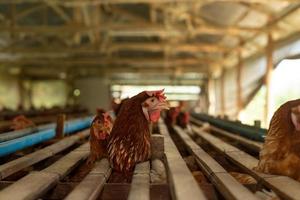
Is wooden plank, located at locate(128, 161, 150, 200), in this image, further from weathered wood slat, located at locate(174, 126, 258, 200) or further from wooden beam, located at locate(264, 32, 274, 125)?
wooden beam, located at locate(264, 32, 274, 125)

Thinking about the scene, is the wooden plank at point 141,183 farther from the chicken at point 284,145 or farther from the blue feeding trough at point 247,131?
the blue feeding trough at point 247,131

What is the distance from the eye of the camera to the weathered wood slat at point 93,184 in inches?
62.7

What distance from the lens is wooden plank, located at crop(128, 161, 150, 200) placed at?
5.32 ft

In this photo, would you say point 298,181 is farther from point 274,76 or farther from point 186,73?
point 186,73

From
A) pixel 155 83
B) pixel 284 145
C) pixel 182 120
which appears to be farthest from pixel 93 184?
pixel 155 83

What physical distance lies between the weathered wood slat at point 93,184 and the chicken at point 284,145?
87 centimetres

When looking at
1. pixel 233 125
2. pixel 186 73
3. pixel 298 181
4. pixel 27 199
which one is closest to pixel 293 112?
pixel 298 181

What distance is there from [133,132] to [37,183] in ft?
2.25

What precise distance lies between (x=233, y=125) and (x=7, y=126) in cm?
280

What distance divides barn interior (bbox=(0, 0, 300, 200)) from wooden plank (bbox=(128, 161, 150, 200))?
1 cm

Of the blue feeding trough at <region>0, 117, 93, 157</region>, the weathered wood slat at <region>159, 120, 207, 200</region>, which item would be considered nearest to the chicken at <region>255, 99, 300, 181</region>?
the weathered wood slat at <region>159, 120, 207, 200</region>

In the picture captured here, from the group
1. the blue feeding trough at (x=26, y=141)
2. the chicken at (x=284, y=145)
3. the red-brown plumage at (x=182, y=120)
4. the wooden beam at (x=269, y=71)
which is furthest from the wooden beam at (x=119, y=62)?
the chicken at (x=284, y=145)

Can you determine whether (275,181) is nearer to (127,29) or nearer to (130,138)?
(130,138)

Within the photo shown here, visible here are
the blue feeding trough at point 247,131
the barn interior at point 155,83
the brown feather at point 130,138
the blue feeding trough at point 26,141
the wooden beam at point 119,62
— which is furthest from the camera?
the wooden beam at point 119,62
